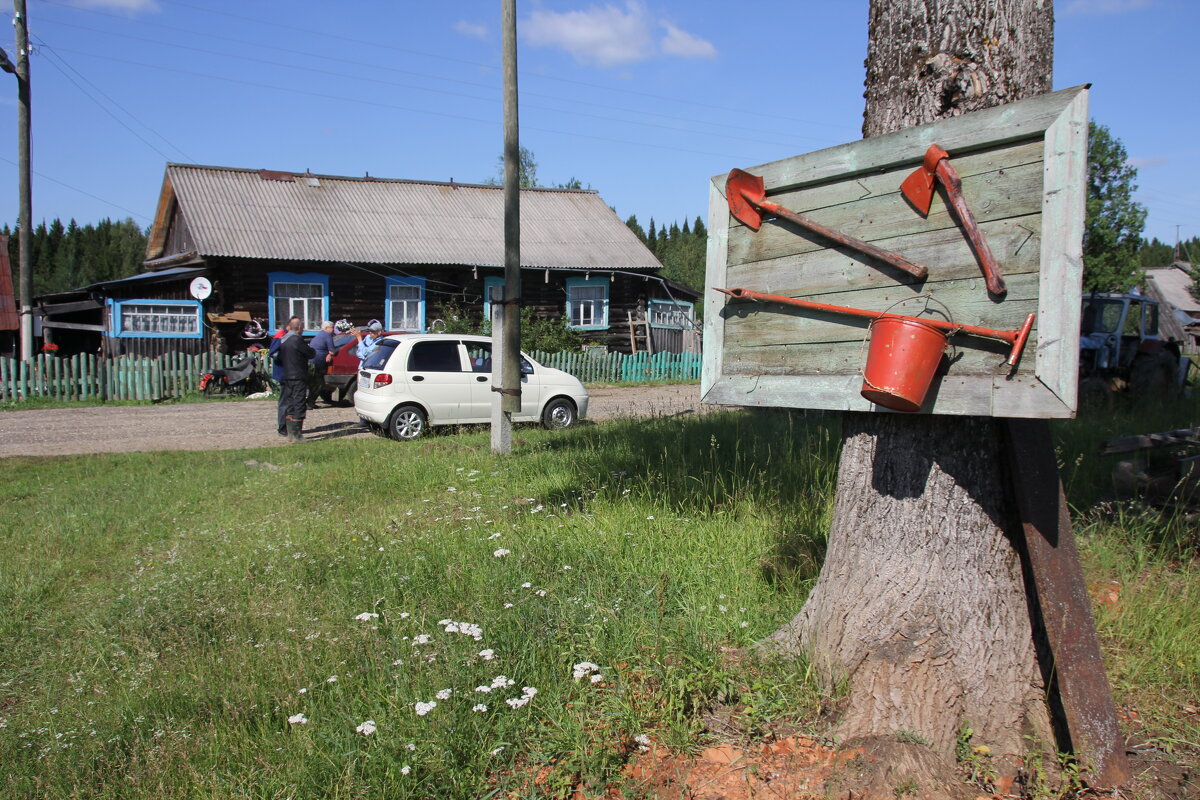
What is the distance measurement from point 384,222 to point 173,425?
1371 centimetres

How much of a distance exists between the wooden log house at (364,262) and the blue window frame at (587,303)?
4cm

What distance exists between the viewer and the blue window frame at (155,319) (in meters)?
21.0

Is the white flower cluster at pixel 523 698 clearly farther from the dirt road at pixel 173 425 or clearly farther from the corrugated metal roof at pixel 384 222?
the corrugated metal roof at pixel 384 222

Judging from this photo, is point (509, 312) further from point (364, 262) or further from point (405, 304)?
point (405, 304)

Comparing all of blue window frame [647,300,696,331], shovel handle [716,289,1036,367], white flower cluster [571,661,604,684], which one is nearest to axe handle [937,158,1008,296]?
shovel handle [716,289,1036,367]

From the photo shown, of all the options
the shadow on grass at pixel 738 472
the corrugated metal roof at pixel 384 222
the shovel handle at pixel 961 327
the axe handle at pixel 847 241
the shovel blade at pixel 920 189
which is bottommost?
the shadow on grass at pixel 738 472

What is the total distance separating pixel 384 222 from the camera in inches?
1034

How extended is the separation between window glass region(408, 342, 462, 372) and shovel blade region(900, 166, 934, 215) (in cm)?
996

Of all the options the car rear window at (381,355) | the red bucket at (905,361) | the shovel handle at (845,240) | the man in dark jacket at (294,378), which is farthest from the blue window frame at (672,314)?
the red bucket at (905,361)

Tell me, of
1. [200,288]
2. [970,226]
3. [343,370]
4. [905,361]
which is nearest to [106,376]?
[200,288]

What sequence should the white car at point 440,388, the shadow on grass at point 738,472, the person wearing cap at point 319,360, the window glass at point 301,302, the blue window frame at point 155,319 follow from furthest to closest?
the window glass at point 301,302 < the blue window frame at point 155,319 < the person wearing cap at point 319,360 < the white car at point 440,388 < the shadow on grass at point 738,472

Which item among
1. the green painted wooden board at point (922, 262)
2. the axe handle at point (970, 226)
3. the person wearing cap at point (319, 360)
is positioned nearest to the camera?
the green painted wooden board at point (922, 262)

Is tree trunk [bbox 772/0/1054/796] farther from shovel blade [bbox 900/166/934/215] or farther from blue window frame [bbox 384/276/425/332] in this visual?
blue window frame [bbox 384/276/425/332]

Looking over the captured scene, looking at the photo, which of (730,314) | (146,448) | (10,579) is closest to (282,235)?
(146,448)
